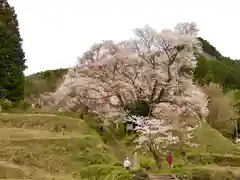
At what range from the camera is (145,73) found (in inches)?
1059

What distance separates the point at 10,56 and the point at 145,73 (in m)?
11.0

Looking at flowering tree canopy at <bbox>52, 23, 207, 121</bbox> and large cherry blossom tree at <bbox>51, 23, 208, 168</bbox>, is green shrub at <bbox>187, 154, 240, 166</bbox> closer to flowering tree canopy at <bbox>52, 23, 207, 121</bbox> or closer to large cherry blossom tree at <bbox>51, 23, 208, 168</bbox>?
large cherry blossom tree at <bbox>51, 23, 208, 168</bbox>

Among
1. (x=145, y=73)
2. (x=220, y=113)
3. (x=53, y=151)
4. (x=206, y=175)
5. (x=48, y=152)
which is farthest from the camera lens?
(x=220, y=113)

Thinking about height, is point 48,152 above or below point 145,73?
below

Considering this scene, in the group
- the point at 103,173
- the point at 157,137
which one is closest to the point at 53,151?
the point at 103,173

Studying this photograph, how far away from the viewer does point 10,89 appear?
2994cm

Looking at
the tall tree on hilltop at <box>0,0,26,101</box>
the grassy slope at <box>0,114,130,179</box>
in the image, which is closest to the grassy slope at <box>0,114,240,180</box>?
the grassy slope at <box>0,114,130,179</box>

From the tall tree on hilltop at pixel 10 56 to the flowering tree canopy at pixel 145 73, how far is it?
192 inches

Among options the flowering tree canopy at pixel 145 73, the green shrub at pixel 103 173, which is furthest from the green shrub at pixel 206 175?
the flowering tree canopy at pixel 145 73

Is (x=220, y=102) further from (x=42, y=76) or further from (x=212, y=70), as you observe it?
(x=42, y=76)

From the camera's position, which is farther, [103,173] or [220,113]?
[220,113]

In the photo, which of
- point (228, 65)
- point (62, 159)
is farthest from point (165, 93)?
point (228, 65)

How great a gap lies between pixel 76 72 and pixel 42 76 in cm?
1992

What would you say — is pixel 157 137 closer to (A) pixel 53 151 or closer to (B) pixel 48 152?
(A) pixel 53 151
